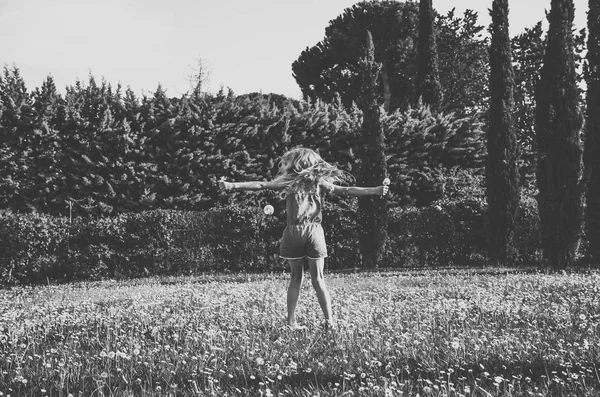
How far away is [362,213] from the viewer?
610 inches

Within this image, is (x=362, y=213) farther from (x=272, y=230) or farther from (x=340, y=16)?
(x=340, y=16)

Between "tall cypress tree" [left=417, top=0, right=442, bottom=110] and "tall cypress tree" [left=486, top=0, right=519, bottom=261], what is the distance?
10.8 metres

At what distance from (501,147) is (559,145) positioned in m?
2.66

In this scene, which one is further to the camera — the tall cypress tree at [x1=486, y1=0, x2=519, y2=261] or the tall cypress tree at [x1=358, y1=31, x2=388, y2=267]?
the tall cypress tree at [x1=486, y1=0, x2=519, y2=261]

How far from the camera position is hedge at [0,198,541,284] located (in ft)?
45.7

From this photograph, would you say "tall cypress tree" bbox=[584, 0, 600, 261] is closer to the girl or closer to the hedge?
the hedge

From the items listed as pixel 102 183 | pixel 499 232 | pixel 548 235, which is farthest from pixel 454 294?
pixel 102 183

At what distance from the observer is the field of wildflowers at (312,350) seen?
131 inches

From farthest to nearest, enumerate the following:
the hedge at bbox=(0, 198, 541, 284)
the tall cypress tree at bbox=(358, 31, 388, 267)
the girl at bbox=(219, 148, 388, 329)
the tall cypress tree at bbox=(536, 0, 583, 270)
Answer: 1. the tall cypress tree at bbox=(358, 31, 388, 267)
2. the hedge at bbox=(0, 198, 541, 284)
3. the tall cypress tree at bbox=(536, 0, 583, 270)
4. the girl at bbox=(219, 148, 388, 329)

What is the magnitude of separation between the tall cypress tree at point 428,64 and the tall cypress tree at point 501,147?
10788 millimetres

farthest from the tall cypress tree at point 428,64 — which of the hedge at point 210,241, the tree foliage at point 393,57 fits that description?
the hedge at point 210,241

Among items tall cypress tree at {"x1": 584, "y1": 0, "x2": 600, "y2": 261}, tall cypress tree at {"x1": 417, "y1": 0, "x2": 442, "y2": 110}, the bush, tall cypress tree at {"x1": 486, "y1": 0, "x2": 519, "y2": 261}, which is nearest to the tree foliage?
tall cypress tree at {"x1": 417, "y1": 0, "x2": 442, "y2": 110}

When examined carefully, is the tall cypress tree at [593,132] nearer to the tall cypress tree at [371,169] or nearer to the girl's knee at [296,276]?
the tall cypress tree at [371,169]

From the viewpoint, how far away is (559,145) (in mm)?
14133
